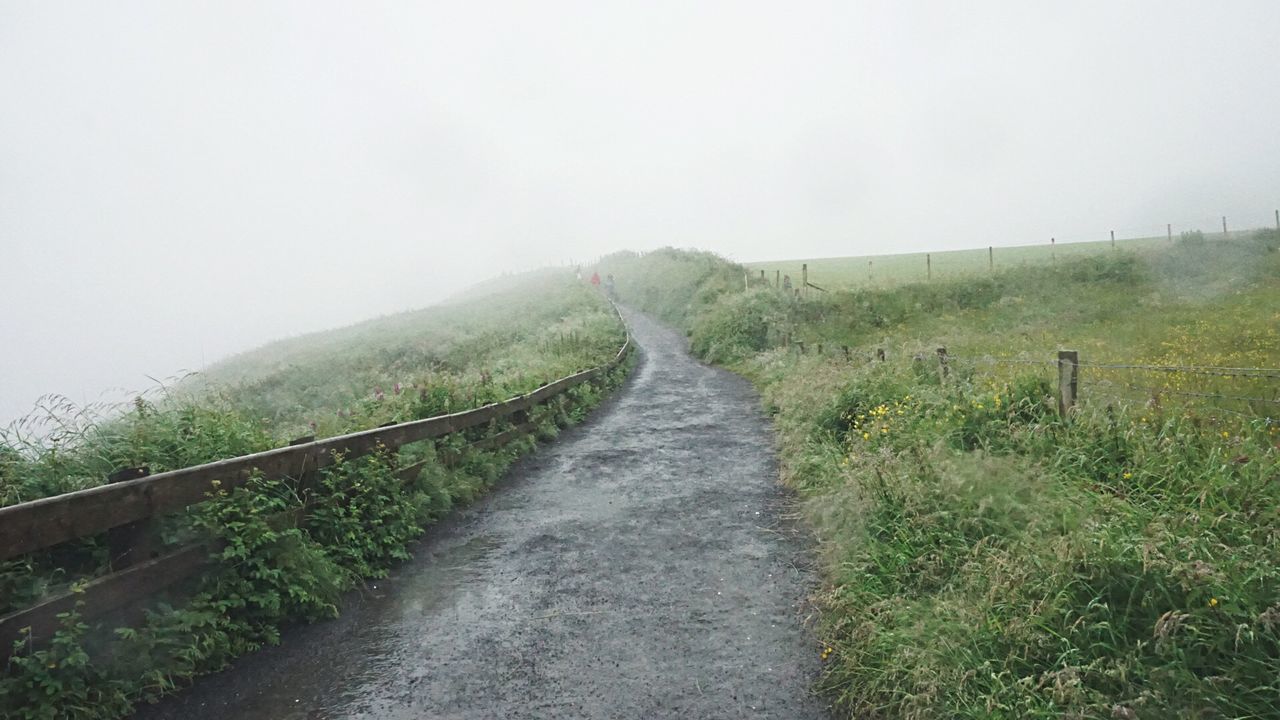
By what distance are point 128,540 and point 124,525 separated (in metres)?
0.11

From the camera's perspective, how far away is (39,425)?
4.48 metres

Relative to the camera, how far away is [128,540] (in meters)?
4.00

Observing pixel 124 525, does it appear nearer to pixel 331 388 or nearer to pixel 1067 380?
pixel 1067 380

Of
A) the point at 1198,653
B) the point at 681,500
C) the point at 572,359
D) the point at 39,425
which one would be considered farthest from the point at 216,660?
the point at 572,359

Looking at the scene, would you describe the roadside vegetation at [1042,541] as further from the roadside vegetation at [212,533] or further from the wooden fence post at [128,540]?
the wooden fence post at [128,540]

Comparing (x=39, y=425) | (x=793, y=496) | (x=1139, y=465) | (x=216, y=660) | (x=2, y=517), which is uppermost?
(x=39, y=425)

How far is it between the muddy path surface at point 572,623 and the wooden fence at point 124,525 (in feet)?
2.43

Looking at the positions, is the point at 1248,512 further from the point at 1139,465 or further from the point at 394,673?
the point at 394,673

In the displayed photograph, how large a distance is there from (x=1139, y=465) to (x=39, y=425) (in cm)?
836

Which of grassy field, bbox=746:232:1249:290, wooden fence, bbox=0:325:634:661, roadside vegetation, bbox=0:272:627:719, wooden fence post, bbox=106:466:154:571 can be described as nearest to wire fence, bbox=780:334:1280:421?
roadside vegetation, bbox=0:272:627:719

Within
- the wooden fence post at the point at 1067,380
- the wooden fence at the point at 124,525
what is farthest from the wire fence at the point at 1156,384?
the wooden fence at the point at 124,525

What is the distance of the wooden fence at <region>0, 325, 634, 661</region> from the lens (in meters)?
3.35

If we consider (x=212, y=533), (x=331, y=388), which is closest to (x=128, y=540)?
Result: (x=212, y=533)

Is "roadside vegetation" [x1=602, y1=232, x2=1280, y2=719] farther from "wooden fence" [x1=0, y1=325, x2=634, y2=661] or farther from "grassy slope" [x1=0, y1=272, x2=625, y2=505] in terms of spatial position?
"grassy slope" [x1=0, y1=272, x2=625, y2=505]
